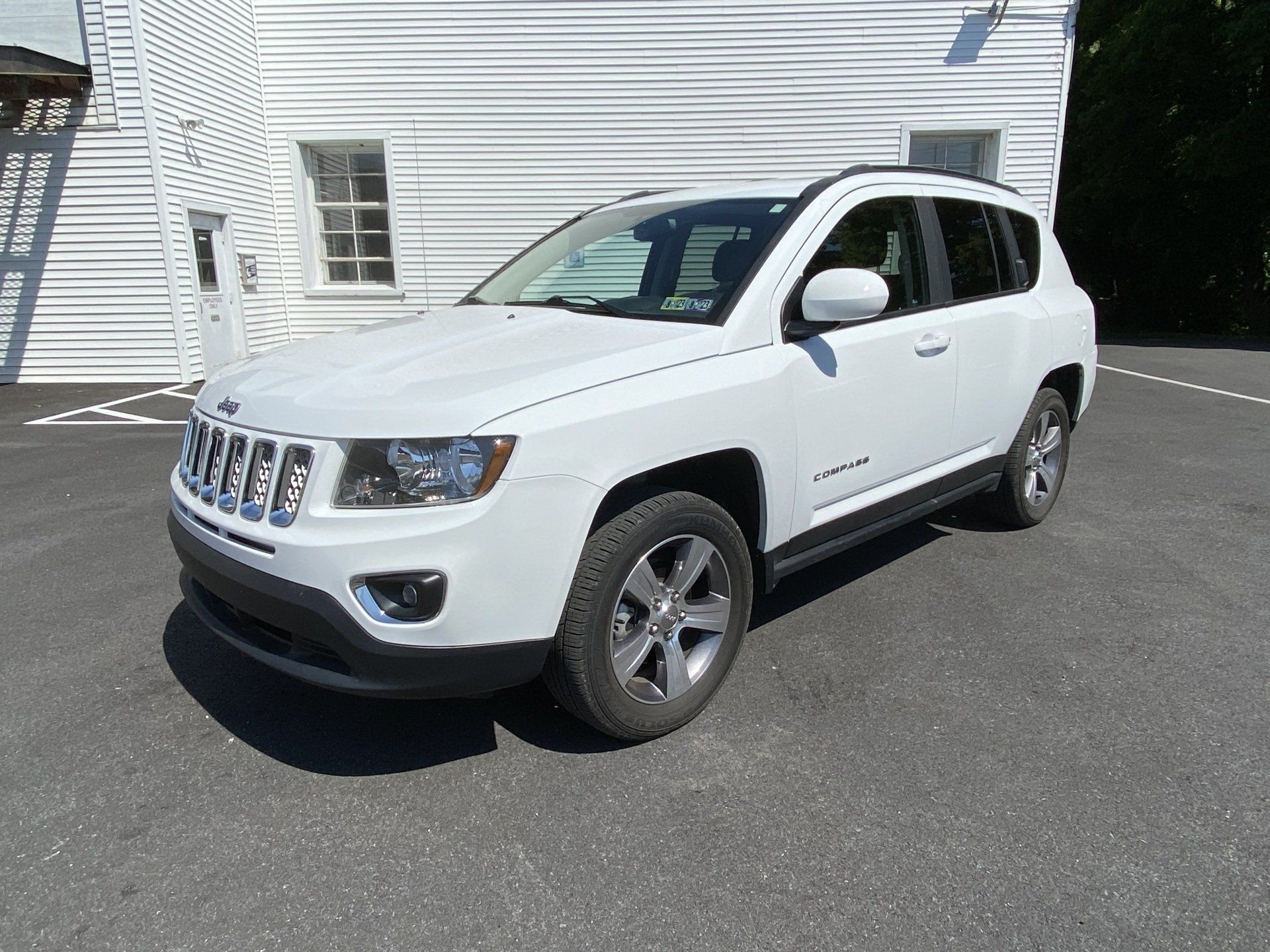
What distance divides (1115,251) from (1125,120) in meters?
5.81

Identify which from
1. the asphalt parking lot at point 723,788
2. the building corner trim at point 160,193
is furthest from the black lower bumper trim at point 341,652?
the building corner trim at point 160,193

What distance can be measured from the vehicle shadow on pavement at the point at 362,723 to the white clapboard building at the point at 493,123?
352 inches

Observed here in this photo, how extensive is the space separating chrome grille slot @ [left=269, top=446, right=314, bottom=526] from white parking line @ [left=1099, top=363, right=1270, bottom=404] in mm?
10263

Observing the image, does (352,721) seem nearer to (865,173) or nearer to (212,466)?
(212,466)

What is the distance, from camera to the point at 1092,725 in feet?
9.20

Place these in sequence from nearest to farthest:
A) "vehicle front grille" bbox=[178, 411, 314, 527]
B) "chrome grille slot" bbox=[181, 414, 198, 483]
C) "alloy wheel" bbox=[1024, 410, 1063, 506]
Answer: "vehicle front grille" bbox=[178, 411, 314, 527], "chrome grille slot" bbox=[181, 414, 198, 483], "alloy wheel" bbox=[1024, 410, 1063, 506]

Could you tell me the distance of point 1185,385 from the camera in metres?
10.4

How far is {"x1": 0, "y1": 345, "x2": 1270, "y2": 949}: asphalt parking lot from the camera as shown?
79.6 inches

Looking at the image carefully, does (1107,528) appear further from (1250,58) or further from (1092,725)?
(1250,58)

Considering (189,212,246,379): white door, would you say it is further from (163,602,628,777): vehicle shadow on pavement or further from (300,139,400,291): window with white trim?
(163,602,628,777): vehicle shadow on pavement

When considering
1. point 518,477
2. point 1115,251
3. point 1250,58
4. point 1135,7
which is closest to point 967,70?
point 1250,58

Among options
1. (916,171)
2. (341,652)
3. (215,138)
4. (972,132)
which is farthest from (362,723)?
(972,132)

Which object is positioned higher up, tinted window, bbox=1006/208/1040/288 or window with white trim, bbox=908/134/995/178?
window with white trim, bbox=908/134/995/178

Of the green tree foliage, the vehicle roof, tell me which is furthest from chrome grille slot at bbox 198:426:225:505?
the green tree foliage
